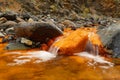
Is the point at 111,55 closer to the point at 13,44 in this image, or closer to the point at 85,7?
the point at 13,44

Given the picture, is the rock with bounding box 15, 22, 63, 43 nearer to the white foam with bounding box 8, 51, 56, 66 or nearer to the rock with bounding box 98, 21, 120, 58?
the white foam with bounding box 8, 51, 56, 66

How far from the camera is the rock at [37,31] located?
7953mm

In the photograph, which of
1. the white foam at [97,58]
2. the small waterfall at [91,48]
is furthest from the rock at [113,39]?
the white foam at [97,58]

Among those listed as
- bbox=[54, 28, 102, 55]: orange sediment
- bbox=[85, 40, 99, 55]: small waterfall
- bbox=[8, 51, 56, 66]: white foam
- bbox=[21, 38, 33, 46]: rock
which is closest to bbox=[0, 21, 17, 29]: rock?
bbox=[21, 38, 33, 46]: rock

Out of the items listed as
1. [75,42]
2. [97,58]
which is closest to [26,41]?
[75,42]

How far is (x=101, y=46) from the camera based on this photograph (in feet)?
24.1

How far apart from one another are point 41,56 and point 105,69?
1.81 meters

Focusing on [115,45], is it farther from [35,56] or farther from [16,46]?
[16,46]

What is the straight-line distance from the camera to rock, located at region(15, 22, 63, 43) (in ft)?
26.1

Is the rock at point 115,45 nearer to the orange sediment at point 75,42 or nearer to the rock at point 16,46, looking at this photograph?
the orange sediment at point 75,42

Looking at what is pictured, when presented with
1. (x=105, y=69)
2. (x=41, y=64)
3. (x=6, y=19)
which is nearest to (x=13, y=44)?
(x=41, y=64)

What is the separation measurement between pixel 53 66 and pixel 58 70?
1.10ft

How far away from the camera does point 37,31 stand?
7.98 m

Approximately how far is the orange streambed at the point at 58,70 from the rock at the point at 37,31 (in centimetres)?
172
